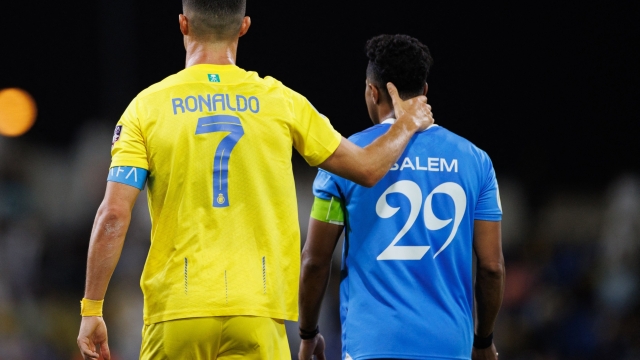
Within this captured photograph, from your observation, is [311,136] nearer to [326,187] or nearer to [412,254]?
[326,187]

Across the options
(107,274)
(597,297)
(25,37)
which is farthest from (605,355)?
(25,37)

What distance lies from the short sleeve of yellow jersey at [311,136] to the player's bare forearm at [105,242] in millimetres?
836

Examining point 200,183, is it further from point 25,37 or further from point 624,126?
point 25,37

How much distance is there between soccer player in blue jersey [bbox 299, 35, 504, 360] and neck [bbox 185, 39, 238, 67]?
791mm

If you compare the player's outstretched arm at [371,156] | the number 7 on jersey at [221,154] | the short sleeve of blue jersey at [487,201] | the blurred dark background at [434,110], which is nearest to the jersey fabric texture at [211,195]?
the number 7 on jersey at [221,154]

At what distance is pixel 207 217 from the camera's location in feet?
12.7

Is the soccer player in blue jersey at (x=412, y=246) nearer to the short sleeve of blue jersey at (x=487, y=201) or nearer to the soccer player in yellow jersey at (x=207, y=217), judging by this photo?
the short sleeve of blue jersey at (x=487, y=201)

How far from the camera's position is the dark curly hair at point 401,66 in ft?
15.3

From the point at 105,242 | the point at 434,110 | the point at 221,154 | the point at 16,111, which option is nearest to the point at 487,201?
the point at 221,154

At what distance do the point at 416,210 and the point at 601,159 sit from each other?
1138 cm

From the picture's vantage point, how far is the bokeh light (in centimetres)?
1576

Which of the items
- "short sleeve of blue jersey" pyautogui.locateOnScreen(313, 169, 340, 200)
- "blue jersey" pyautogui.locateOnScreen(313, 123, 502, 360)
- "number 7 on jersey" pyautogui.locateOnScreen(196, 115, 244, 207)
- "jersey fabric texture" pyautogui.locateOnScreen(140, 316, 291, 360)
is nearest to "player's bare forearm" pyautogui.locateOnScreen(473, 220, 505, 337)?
"blue jersey" pyautogui.locateOnScreen(313, 123, 502, 360)

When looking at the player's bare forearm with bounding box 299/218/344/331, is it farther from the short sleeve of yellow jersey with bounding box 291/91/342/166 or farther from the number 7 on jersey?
the number 7 on jersey

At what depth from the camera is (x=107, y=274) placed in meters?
3.79
